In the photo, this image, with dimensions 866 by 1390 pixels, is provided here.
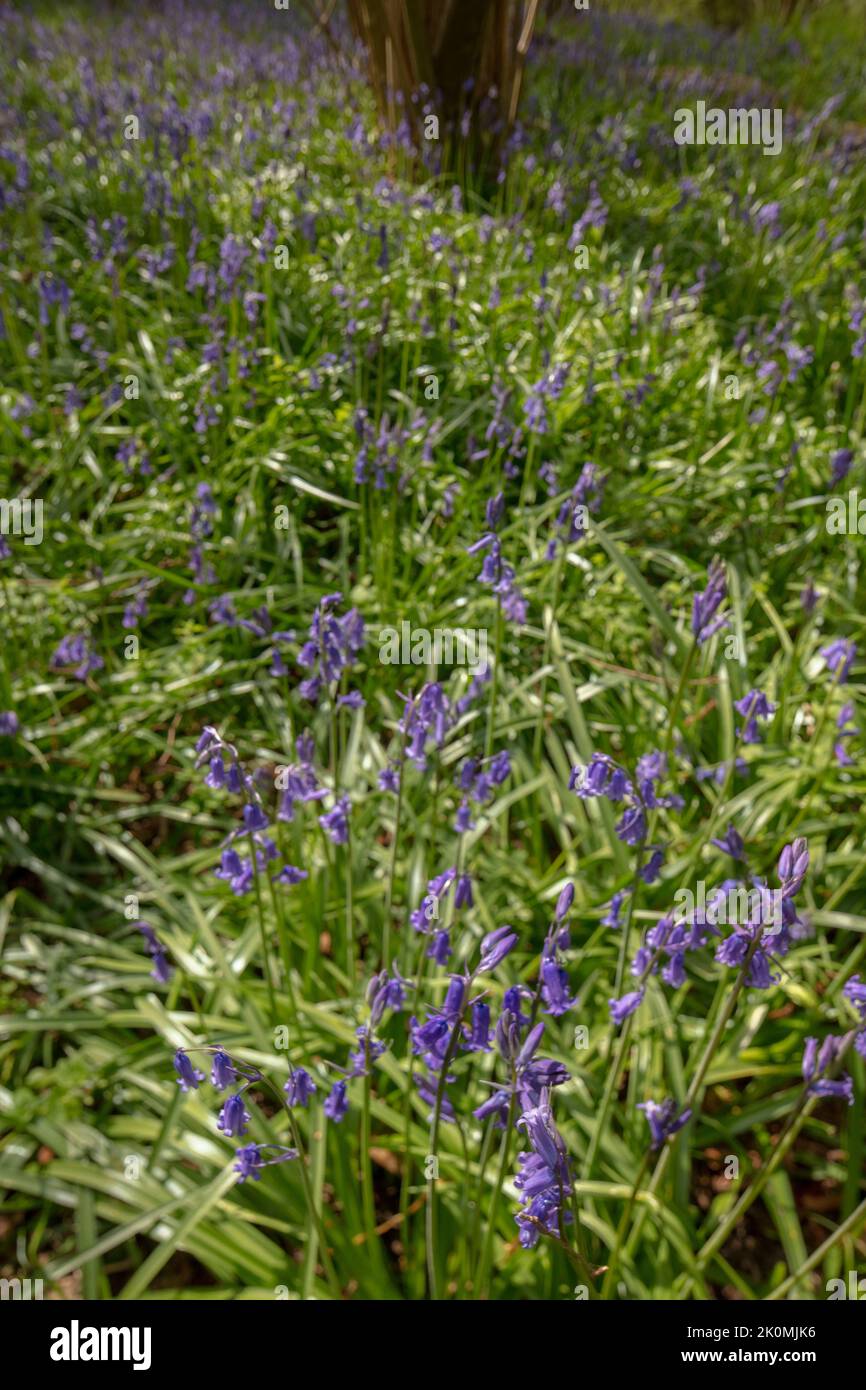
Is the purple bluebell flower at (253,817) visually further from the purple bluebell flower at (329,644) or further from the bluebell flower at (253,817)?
the purple bluebell flower at (329,644)

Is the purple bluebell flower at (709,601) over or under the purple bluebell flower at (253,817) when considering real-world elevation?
over

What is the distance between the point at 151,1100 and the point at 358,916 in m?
0.64

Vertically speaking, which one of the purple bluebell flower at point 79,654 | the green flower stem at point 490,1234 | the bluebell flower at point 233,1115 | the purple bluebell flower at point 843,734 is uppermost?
the purple bluebell flower at point 79,654

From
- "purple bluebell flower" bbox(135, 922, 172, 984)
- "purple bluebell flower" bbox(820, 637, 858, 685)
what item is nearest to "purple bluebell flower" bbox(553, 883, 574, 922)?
"purple bluebell flower" bbox(135, 922, 172, 984)

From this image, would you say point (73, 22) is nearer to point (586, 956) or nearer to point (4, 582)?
point (4, 582)

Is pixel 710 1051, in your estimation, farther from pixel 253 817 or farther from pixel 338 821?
pixel 338 821

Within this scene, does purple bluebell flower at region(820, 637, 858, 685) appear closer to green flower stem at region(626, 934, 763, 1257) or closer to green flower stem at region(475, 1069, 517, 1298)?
green flower stem at region(626, 934, 763, 1257)

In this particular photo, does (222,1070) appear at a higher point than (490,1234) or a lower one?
higher

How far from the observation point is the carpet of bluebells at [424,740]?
171cm

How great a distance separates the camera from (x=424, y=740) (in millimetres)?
1777

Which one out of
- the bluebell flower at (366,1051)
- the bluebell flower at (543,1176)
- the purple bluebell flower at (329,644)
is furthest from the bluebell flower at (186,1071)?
the purple bluebell flower at (329,644)

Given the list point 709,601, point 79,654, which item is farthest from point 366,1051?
point 79,654

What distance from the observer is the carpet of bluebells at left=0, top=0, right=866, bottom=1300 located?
1.71 metres
